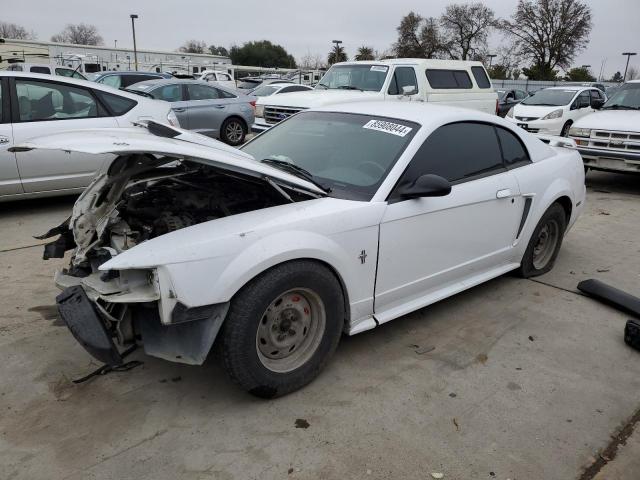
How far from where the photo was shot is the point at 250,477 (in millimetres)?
2273

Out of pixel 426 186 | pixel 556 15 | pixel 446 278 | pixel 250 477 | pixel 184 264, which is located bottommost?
pixel 250 477

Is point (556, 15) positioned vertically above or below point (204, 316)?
above

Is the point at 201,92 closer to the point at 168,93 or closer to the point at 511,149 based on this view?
the point at 168,93

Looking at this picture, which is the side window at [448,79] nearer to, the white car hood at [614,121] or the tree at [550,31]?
the white car hood at [614,121]

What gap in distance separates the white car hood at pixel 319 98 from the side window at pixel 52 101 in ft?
12.8

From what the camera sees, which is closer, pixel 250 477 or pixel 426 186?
pixel 250 477

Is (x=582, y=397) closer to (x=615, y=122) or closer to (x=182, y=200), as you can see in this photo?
(x=182, y=200)

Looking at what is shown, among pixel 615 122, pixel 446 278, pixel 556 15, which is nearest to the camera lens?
pixel 446 278

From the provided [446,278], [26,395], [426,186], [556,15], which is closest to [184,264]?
[26,395]

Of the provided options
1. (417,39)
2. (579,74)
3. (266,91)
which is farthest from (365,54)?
(266,91)

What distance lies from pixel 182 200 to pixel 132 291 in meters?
0.95

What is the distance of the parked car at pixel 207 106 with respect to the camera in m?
11.1

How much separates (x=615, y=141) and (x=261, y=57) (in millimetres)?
75986

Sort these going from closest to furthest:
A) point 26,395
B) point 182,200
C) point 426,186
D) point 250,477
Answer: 1. point 250,477
2. point 26,395
3. point 426,186
4. point 182,200
